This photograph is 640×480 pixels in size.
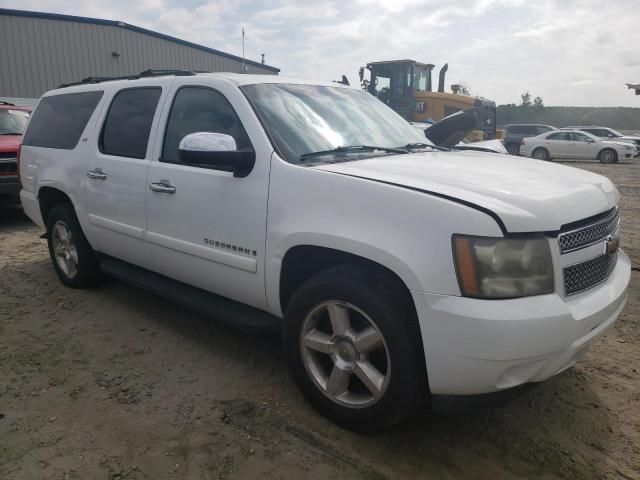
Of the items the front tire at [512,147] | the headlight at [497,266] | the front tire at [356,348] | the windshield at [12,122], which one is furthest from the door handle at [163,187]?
the front tire at [512,147]

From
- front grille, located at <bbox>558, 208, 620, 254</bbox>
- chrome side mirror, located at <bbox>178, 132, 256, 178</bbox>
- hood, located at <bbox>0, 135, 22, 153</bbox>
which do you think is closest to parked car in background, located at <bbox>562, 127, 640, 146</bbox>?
hood, located at <bbox>0, 135, 22, 153</bbox>

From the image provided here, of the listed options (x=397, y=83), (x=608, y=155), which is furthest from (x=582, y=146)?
(x=397, y=83)

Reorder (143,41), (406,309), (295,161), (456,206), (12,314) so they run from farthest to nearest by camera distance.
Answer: (143,41) → (12,314) → (295,161) → (406,309) → (456,206)

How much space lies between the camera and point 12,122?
28.3 ft

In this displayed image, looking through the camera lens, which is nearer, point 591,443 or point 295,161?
point 591,443

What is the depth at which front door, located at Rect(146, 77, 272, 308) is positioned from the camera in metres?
2.83

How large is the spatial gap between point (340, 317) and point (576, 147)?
73.1ft

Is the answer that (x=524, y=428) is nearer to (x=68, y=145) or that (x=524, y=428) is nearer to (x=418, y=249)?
(x=418, y=249)

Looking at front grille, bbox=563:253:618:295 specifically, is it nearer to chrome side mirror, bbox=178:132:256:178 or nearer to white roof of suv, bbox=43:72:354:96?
chrome side mirror, bbox=178:132:256:178

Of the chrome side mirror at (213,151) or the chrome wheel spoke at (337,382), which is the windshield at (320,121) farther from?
the chrome wheel spoke at (337,382)

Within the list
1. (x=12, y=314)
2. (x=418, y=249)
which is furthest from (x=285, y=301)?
(x=12, y=314)

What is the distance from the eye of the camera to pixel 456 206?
2.09 m

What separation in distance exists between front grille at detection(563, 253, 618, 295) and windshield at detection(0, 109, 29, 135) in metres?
8.99

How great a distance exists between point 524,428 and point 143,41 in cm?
2157
